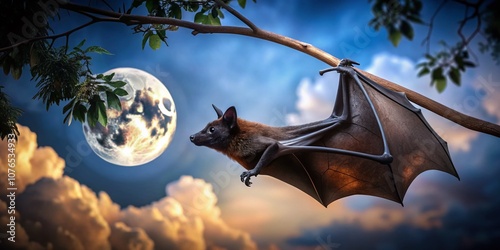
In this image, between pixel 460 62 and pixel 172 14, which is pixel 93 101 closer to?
pixel 172 14

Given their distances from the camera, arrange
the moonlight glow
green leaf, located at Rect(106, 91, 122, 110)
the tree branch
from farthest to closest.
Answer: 1. the moonlight glow
2. green leaf, located at Rect(106, 91, 122, 110)
3. the tree branch

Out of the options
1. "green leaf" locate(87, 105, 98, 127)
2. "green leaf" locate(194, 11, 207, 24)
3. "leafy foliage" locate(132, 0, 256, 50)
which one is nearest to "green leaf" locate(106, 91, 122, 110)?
"green leaf" locate(87, 105, 98, 127)

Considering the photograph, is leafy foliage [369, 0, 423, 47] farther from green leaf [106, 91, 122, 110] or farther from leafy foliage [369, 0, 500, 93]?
green leaf [106, 91, 122, 110]

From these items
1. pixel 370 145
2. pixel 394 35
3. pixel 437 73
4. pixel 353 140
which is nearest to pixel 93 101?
pixel 353 140

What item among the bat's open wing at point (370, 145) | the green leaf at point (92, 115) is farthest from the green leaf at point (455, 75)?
the green leaf at point (92, 115)

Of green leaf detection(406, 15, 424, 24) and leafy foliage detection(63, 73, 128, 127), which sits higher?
leafy foliage detection(63, 73, 128, 127)

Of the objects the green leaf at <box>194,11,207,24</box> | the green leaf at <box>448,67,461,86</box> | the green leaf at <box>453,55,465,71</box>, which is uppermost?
the green leaf at <box>194,11,207,24</box>

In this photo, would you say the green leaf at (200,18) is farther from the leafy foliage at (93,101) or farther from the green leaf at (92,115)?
the green leaf at (92,115)
